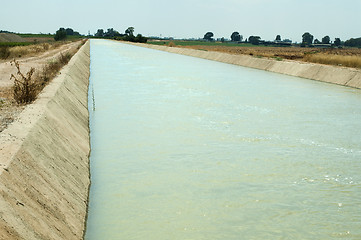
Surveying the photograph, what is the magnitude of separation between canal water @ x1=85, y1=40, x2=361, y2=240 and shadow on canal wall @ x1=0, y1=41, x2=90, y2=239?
469 millimetres

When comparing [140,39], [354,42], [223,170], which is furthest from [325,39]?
A: [223,170]

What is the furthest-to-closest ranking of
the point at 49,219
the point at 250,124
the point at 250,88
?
the point at 250,88 < the point at 250,124 < the point at 49,219

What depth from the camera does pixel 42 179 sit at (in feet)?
18.7

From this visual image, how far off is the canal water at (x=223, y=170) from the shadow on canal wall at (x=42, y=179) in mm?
469

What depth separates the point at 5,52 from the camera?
36500 millimetres

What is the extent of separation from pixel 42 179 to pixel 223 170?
409 centimetres

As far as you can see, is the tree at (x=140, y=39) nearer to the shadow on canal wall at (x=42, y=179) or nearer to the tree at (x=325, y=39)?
the tree at (x=325, y=39)

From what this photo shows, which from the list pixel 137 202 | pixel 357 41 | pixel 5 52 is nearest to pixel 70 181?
pixel 137 202

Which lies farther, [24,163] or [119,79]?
[119,79]

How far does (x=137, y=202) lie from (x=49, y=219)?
7.18 feet

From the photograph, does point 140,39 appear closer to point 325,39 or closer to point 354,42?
point 354,42

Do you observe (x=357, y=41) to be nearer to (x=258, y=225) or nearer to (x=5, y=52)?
(x=5, y=52)

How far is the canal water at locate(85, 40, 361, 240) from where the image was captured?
Result: 620cm

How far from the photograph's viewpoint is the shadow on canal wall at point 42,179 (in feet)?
14.5
